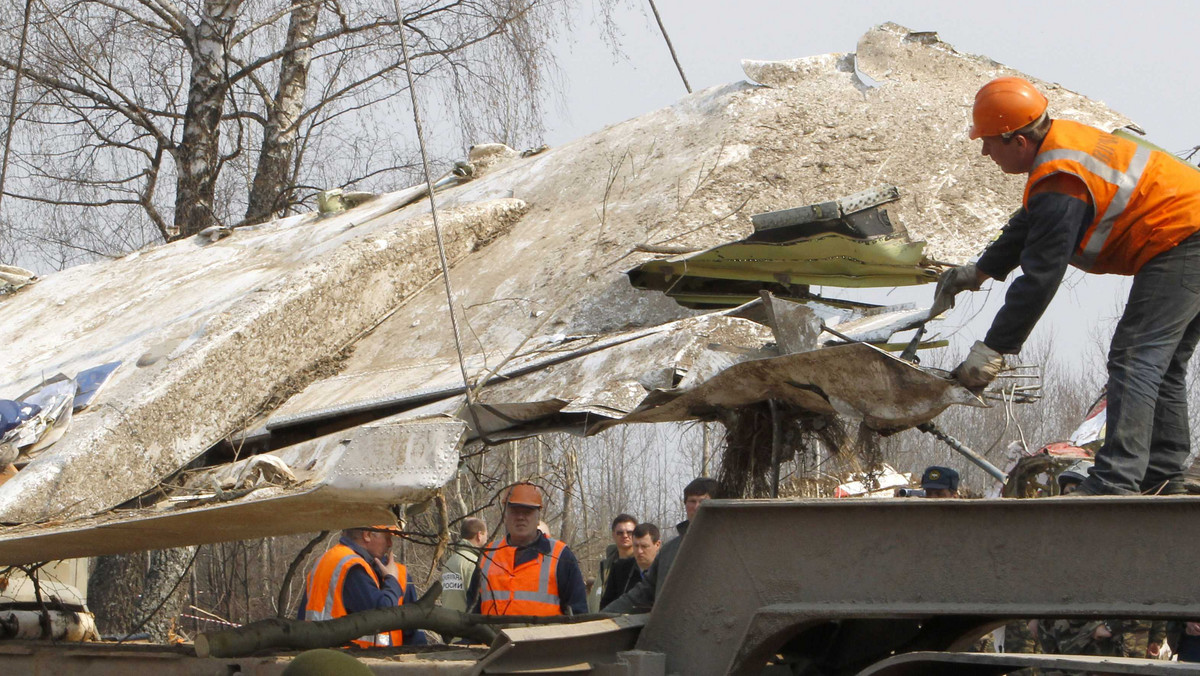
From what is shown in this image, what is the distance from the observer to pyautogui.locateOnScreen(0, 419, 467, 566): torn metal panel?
4046 millimetres

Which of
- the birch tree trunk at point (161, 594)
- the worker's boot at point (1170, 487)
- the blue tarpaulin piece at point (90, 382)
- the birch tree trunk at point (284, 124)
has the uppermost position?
the birch tree trunk at point (284, 124)

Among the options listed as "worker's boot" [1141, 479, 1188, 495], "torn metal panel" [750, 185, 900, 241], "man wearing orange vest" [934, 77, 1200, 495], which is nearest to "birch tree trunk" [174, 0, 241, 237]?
"torn metal panel" [750, 185, 900, 241]

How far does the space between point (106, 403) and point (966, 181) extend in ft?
12.9

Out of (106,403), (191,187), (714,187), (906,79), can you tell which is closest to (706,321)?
(714,187)

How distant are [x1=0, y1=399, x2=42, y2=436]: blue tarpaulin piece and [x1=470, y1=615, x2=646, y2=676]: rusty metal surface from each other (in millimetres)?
3016

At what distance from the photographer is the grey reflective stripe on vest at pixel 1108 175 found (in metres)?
3.77

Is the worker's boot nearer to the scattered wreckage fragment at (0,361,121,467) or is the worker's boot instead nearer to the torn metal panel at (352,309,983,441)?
the torn metal panel at (352,309,983,441)

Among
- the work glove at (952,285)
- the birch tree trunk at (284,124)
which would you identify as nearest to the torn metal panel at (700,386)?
the work glove at (952,285)

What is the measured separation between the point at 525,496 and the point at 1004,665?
11.1 feet

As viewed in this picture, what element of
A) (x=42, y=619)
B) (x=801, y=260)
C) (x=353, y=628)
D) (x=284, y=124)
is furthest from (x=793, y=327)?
(x=284, y=124)

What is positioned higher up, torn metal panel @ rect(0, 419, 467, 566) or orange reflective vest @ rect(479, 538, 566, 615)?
torn metal panel @ rect(0, 419, 467, 566)

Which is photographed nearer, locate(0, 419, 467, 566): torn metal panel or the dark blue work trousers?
the dark blue work trousers

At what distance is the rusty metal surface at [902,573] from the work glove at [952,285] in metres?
1.34

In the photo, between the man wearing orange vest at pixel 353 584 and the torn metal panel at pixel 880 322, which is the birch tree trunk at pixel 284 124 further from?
the torn metal panel at pixel 880 322
